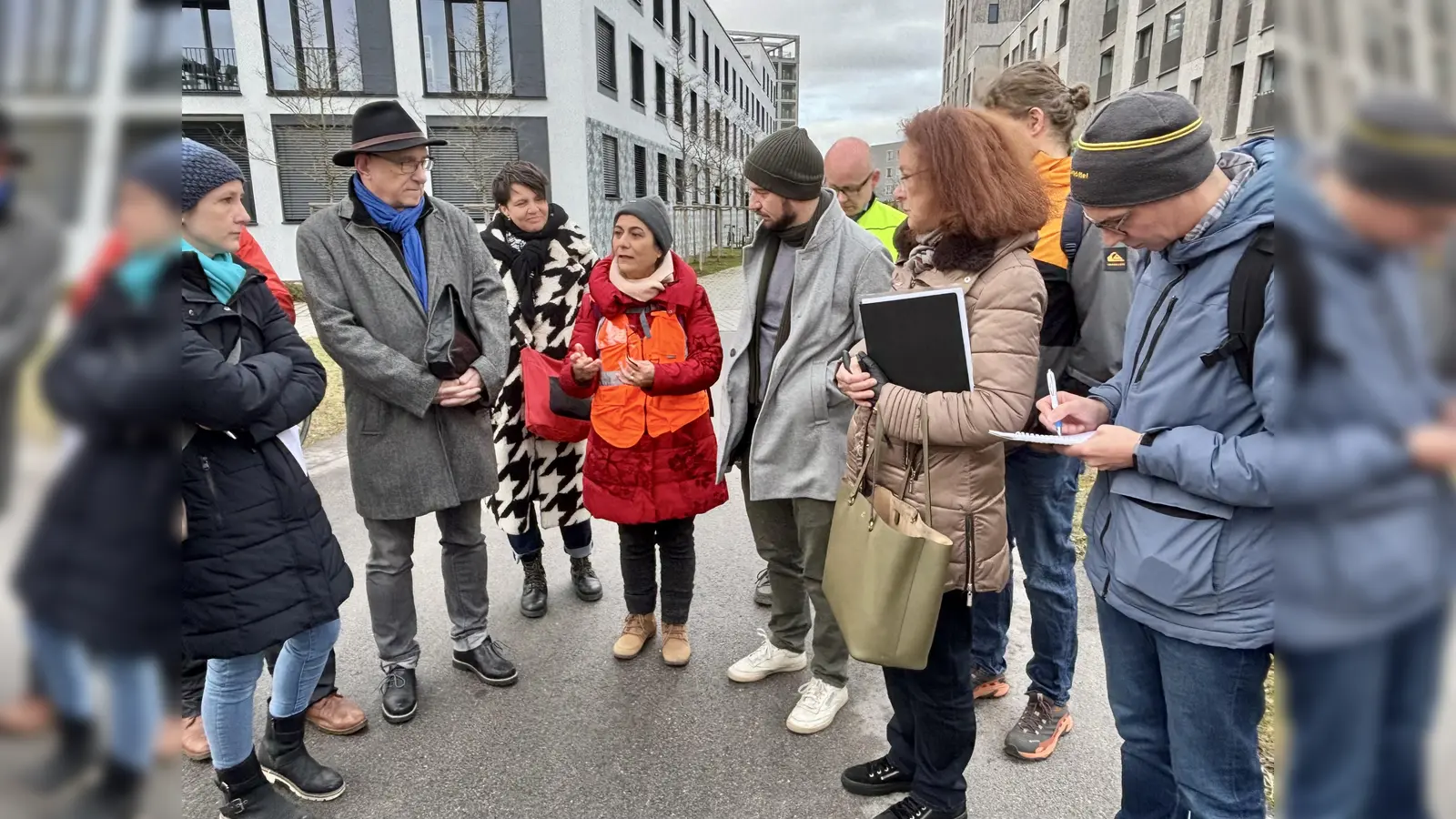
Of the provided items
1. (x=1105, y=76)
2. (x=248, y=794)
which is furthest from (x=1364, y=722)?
(x=1105, y=76)

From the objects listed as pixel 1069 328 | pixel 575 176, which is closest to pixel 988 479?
pixel 1069 328

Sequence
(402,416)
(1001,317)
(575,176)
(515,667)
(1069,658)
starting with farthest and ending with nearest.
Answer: (575,176)
(515,667)
(402,416)
(1069,658)
(1001,317)

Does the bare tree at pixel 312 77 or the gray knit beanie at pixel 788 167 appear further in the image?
the bare tree at pixel 312 77

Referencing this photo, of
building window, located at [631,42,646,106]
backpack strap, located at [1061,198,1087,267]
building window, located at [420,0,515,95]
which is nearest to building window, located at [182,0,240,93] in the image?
building window, located at [420,0,515,95]

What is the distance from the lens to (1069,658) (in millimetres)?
2602

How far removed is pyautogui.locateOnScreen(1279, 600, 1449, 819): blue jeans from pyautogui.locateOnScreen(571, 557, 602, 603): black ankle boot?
3484mm

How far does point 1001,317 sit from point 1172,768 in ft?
3.31

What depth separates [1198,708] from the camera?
1.51 meters

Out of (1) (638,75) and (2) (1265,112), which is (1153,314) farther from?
(1) (638,75)

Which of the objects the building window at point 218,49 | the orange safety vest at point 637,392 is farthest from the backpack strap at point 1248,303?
the building window at point 218,49

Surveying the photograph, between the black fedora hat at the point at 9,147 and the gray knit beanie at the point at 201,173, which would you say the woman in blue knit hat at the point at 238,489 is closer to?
the gray knit beanie at the point at 201,173

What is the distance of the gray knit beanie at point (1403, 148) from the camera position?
1.12 ft

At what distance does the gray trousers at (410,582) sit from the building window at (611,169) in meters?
18.6

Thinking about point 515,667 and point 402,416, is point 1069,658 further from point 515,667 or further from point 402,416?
point 402,416
